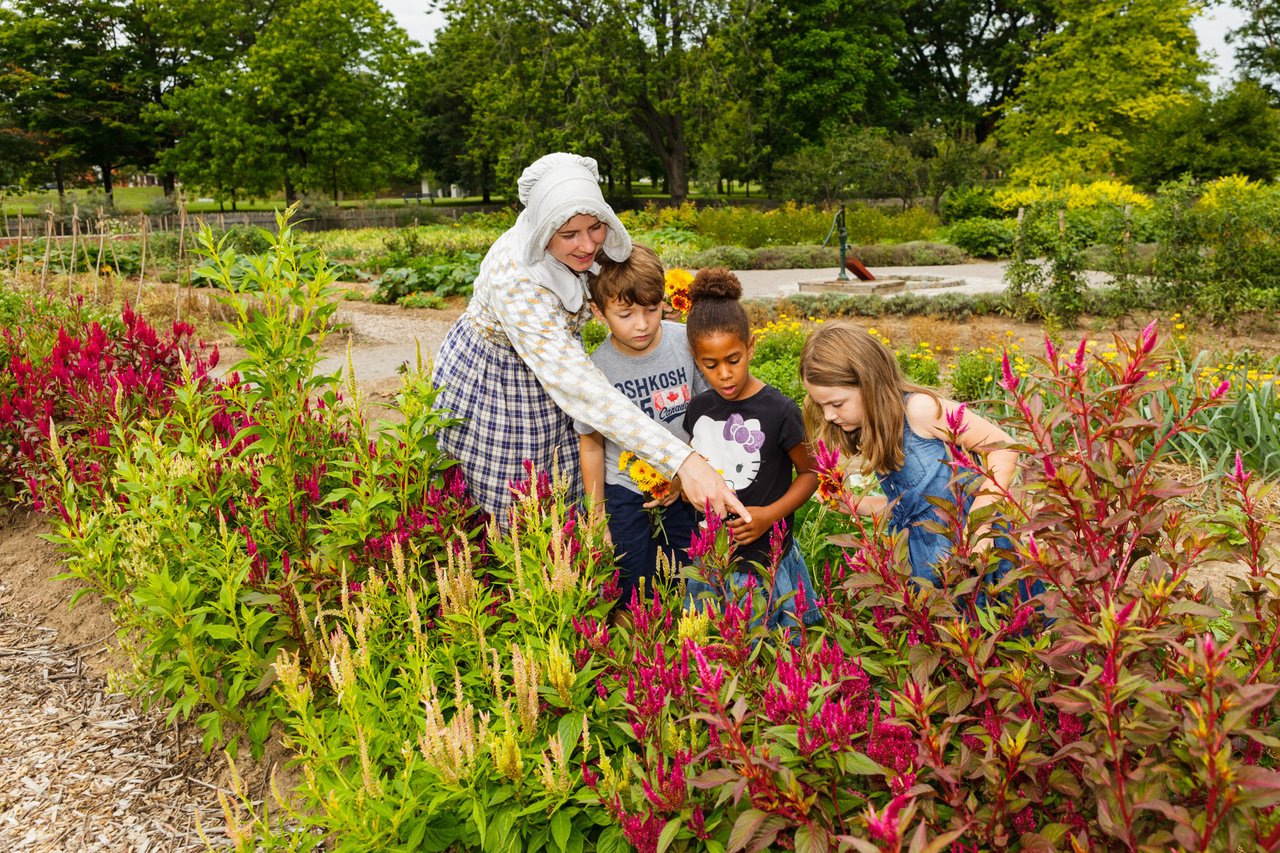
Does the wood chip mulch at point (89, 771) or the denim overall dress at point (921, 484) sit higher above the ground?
→ the denim overall dress at point (921, 484)

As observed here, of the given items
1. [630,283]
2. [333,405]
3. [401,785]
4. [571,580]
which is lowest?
[401,785]

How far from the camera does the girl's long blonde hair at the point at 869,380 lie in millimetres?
2578

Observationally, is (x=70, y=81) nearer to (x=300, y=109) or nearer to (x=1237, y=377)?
(x=300, y=109)

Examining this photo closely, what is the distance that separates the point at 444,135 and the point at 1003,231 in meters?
38.5

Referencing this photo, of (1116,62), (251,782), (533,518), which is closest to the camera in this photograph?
(533,518)

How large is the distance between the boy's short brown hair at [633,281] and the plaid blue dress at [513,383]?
0.09 m

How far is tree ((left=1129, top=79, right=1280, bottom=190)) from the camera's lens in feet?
68.1

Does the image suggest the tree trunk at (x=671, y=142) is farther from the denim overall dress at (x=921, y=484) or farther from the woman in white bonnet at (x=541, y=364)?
the denim overall dress at (x=921, y=484)

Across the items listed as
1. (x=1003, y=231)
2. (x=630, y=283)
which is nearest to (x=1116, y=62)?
(x=1003, y=231)

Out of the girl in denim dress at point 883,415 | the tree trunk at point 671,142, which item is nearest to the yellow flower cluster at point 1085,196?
the tree trunk at point 671,142

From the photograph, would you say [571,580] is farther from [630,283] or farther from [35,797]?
[35,797]

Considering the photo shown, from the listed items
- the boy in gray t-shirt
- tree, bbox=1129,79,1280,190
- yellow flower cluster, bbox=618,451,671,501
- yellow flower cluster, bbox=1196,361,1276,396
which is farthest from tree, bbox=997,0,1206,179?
yellow flower cluster, bbox=618,451,671,501

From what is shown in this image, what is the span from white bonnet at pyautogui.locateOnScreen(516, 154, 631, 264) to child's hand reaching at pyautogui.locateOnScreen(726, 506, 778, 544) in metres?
0.88

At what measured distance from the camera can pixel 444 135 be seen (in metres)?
50.0
